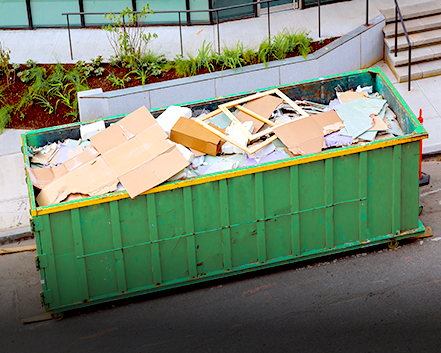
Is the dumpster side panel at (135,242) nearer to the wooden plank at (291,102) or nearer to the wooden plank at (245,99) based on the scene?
the wooden plank at (245,99)

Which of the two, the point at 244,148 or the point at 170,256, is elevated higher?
the point at 244,148

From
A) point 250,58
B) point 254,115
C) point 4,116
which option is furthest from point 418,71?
point 4,116

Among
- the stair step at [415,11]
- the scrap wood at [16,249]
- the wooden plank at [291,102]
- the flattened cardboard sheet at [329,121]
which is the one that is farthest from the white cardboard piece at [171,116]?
the stair step at [415,11]

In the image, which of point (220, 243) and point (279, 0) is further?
point (279, 0)

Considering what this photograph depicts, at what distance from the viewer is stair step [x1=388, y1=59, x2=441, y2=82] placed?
12.3 meters

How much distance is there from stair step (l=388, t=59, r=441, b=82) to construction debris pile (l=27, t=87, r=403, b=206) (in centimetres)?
371

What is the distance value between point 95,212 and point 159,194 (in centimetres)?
76

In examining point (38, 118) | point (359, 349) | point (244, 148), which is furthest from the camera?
point (38, 118)

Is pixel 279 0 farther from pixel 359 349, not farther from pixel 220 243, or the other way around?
pixel 359 349

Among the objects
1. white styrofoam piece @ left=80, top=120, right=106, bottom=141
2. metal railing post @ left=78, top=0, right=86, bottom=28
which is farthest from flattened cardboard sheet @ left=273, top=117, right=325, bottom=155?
metal railing post @ left=78, top=0, right=86, bottom=28

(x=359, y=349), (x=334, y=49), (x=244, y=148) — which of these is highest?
(x=334, y=49)

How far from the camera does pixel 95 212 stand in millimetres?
7344

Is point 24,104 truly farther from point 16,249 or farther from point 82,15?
point 16,249

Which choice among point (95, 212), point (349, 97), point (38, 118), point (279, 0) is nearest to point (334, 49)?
point (279, 0)
